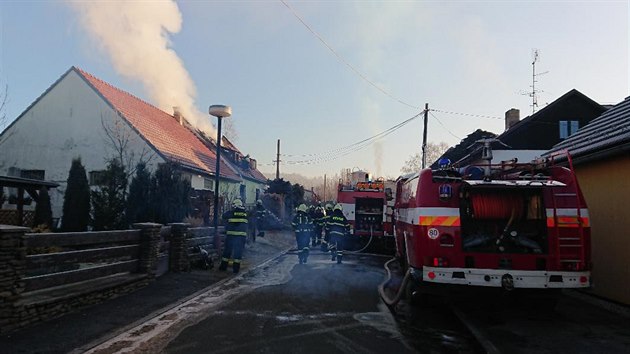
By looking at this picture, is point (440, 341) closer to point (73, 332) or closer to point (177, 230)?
point (73, 332)

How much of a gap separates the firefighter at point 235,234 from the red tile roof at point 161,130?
1004cm

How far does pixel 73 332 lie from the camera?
5992 millimetres

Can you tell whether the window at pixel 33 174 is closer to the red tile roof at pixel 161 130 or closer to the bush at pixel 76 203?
the red tile roof at pixel 161 130

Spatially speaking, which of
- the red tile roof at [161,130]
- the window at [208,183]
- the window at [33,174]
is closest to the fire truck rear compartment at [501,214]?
the red tile roof at [161,130]

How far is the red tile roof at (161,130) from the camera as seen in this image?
920 inches

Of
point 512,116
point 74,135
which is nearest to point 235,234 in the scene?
point 74,135

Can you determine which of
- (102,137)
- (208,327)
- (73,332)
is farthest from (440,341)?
(102,137)

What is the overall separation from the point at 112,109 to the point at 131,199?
32.5 ft

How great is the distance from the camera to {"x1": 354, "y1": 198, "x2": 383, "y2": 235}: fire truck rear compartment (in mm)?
19578

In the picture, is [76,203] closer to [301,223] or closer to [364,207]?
[301,223]

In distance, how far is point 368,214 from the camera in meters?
19.6

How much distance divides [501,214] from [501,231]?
0.82 ft

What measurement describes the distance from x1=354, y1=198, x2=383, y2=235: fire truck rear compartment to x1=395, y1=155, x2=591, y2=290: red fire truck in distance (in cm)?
1222

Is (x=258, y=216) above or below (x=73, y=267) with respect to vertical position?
above
